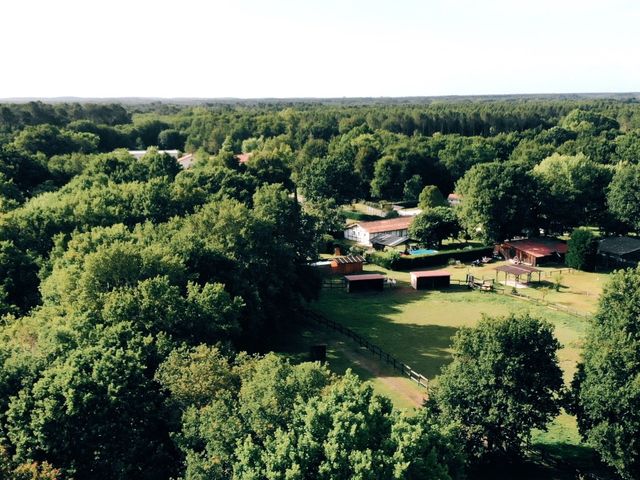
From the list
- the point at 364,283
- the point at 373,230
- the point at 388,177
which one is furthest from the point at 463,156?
the point at 364,283

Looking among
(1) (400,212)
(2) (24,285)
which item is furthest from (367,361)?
(1) (400,212)

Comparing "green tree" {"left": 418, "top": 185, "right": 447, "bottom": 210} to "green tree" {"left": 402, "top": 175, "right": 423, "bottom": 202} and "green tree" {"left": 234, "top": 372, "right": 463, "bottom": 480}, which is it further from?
"green tree" {"left": 234, "top": 372, "right": 463, "bottom": 480}

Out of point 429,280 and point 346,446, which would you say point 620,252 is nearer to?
point 429,280

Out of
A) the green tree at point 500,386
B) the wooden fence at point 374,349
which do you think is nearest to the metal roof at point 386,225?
the wooden fence at point 374,349

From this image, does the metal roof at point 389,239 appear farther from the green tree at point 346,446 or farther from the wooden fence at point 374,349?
the green tree at point 346,446

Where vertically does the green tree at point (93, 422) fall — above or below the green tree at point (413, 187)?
above

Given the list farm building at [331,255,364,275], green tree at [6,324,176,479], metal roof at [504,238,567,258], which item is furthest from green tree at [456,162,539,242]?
green tree at [6,324,176,479]

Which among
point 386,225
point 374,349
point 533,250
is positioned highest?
point 533,250
